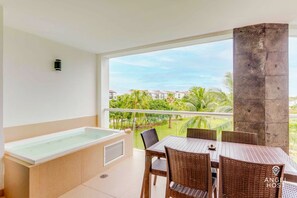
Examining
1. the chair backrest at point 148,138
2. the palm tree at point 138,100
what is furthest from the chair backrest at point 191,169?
the palm tree at point 138,100

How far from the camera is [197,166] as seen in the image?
1482 mm

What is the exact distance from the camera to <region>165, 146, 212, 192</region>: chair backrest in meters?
1.46

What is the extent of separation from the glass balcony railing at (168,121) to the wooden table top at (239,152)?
4.22 feet

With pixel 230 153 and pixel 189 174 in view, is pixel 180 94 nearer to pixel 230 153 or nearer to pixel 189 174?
pixel 230 153

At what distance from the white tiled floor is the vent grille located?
6.7 inches

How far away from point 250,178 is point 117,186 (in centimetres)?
191

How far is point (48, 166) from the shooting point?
2.14 metres

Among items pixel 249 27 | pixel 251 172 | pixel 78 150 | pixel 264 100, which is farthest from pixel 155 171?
pixel 249 27

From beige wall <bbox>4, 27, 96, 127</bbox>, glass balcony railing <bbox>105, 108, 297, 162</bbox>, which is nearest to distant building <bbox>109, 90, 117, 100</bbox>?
glass balcony railing <bbox>105, 108, 297, 162</bbox>

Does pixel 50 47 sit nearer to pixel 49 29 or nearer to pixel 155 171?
pixel 49 29

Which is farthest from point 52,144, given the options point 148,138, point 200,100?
point 200,100

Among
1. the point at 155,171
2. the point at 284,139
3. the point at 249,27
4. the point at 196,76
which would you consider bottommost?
the point at 155,171

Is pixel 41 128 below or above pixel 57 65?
below

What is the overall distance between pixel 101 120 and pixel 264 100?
3.85 metres
